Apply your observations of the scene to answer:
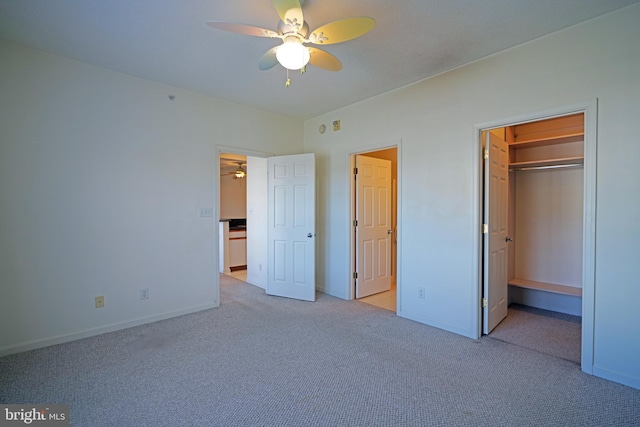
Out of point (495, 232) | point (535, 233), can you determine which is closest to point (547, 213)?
point (535, 233)

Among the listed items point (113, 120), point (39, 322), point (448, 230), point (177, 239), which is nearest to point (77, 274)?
point (39, 322)

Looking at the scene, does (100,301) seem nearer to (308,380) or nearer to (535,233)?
(308,380)

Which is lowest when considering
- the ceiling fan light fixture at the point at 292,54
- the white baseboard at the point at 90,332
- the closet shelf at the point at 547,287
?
the white baseboard at the point at 90,332

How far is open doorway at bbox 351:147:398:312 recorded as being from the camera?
4.29m

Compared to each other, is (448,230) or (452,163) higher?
(452,163)

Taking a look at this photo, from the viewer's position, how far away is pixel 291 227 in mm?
4398

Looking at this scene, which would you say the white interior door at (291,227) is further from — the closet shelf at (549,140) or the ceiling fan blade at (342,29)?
the closet shelf at (549,140)

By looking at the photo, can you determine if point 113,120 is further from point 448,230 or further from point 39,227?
point 448,230

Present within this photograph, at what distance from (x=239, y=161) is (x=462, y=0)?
5563mm

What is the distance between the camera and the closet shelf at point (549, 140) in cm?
335

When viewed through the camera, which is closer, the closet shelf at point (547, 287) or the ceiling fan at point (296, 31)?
the ceiling fan at point (296, 31)

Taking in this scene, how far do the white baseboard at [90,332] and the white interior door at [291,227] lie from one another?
1.14 metres

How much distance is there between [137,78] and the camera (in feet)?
10.8

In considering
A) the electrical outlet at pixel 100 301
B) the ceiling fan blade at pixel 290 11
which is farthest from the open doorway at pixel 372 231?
the electrical outlet at pixel 100 301
